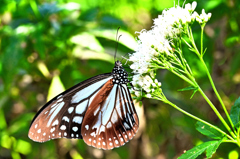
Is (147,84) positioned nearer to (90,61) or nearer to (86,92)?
(86,92)

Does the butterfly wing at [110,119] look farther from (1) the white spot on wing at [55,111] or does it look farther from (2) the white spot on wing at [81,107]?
(1) the white spot on wing at [55,111]

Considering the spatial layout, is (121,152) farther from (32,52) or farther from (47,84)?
(32,52)

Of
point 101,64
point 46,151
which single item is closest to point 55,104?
point 101,64

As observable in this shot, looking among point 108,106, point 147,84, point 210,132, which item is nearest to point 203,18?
point 147,84

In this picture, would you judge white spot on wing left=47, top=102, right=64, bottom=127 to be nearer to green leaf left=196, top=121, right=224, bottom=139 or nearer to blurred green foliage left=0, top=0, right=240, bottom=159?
blurred green foliage left=0, top=0, right=240, bottom=159

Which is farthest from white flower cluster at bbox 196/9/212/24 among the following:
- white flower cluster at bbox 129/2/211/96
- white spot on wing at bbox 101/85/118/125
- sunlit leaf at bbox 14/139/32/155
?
sunlit leaf at bbox 14/139/32/155

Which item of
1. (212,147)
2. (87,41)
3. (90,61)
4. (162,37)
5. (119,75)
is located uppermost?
(87,41)

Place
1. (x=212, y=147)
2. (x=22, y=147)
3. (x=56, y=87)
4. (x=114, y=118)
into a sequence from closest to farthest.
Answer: (x=212, y=147), (x=114, y=118), (x=56, y=87), (x=22, y=147)
